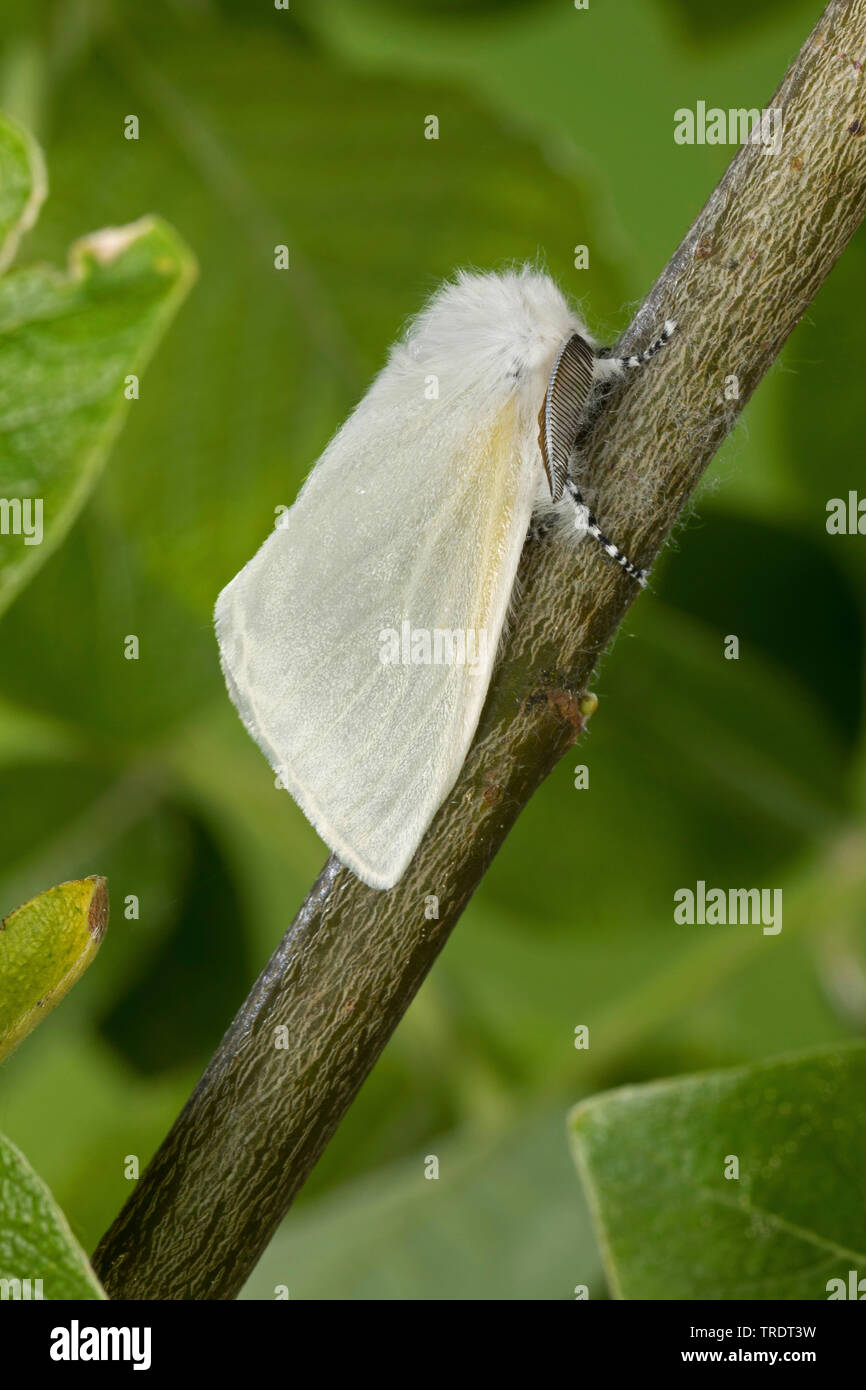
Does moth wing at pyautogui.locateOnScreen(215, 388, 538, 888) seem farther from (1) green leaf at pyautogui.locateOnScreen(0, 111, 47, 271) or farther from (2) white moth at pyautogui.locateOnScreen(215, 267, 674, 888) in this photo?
(1) green leaf at pyautogui.locateOnScreen(0, 111, 47, 271)

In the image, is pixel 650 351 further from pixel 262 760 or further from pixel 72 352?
pixel 262 760

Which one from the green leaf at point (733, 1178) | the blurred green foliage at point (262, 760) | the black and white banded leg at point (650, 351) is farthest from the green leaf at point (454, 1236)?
the black and white banded leg at point (650, 351)

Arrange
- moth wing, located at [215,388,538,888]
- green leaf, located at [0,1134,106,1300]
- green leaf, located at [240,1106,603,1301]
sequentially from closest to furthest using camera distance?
green leaf, located at [0,1134,106,1300] < moth wing, located at [215,388,538,888] < green leaf, located at [240,1106,603,1301]

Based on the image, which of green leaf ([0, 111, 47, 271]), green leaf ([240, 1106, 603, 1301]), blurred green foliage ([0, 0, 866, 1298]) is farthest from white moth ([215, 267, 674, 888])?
green leaf ([240, 1106, 603, 1301])

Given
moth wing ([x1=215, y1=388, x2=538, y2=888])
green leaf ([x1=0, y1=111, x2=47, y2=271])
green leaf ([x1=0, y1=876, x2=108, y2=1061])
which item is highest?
green leaf ([x1=0, y1=111, x2=47, y2=271])

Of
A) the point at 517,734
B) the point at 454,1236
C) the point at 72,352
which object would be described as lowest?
the point at 454,1236

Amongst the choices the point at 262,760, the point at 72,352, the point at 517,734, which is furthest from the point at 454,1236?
the point at 72,352

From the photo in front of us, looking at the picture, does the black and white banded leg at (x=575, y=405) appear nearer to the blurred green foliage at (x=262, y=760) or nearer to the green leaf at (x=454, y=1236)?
the blurred green foliage at (x=262, y=760)
